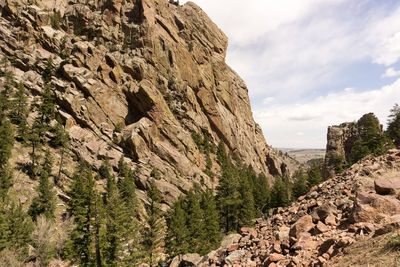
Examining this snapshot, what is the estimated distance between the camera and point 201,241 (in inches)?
2087

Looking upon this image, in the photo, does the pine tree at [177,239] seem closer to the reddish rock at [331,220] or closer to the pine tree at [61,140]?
the reddish rock at [331,220]

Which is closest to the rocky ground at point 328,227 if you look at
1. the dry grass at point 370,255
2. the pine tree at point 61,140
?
the dry grass at point 370,255

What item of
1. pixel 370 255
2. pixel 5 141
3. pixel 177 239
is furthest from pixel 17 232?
pixel 370 255

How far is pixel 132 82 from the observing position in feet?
332

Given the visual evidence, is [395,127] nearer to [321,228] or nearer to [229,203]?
[229,203]

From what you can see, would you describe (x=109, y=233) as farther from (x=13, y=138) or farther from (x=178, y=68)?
(x=178, y=68)

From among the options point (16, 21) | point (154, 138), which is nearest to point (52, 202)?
point (154, 138)

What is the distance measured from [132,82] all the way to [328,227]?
303ft

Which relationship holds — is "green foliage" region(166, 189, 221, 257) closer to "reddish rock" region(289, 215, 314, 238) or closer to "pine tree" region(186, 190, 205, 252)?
"pine tree" region(186, 190, 205, 252)

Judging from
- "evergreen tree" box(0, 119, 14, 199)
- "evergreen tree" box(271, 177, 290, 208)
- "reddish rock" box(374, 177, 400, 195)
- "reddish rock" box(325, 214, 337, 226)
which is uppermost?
"evergreen tree" box(0, 119, 14, 199)

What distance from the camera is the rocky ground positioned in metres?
13.0

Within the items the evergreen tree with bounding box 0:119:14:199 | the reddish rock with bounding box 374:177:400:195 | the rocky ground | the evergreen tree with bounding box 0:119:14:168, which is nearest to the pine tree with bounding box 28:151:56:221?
the evergreen tree with bounding box 0:119:14:199

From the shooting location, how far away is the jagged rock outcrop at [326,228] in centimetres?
1302

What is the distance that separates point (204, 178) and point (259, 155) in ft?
153
